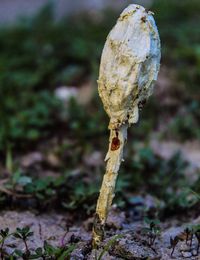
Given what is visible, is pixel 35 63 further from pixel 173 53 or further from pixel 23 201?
pixel 23 201

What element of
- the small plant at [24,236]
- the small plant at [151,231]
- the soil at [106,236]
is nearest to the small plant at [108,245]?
the soil at [106,236]

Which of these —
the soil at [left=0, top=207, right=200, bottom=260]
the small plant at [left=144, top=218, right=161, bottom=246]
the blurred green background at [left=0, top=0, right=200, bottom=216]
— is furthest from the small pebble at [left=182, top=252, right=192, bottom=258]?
the blurred green background at [left=0, top=0, right=200, bottom=216]

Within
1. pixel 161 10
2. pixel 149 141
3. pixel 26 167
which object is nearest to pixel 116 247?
pixel 26 167

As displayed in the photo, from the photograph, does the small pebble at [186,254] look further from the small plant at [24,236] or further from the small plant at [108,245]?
the small plant at [24,236]

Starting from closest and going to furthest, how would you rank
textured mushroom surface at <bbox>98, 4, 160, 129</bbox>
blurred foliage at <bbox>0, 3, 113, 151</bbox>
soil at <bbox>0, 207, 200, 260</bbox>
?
textured mushroom surface at <bbox>98, 4, 160, 129</bbox> → soil at <bbox>0, 207, 200, 260</bbox> → blurred foliage at <bbox>0, 3, 113, 151</bbox>

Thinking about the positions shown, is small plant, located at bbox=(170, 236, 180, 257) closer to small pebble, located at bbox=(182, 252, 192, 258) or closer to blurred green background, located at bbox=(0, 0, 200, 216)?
small pebble, located at bbox=(182, 252, 192, 258)

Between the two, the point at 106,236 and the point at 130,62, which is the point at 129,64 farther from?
the point at 106,236
